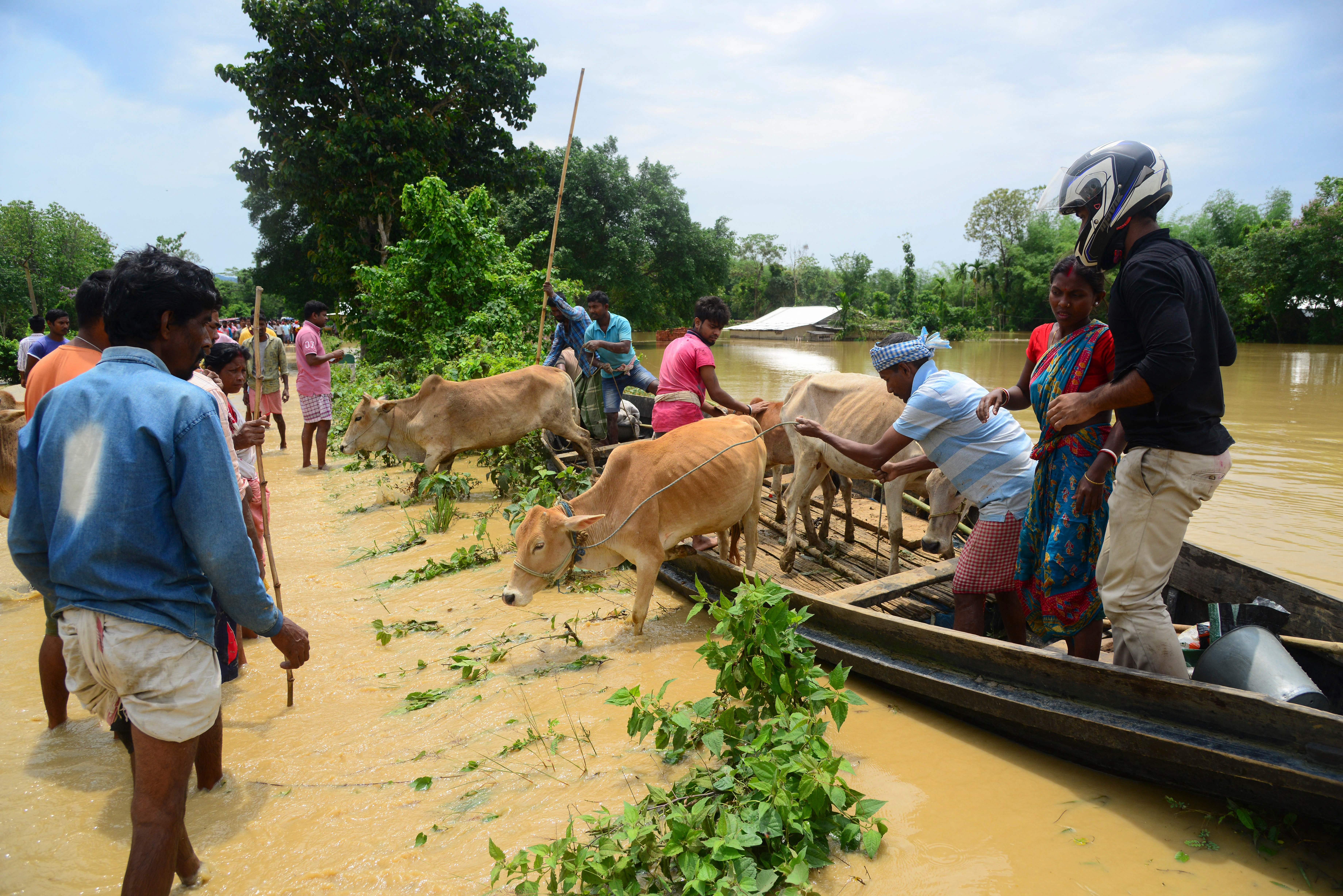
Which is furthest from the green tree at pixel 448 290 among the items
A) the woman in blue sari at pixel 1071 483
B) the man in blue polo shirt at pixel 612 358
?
the woman in blue sari at pixel 1071 483

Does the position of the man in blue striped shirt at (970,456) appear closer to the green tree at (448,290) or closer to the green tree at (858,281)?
the green tree at (448,290)

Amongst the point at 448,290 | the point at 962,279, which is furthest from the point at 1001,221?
the point at 448,290

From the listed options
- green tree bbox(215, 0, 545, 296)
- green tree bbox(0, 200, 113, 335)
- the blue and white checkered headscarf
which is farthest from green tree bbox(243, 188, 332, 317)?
the blue and white checkered headscarf

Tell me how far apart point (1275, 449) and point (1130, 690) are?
13209 mm

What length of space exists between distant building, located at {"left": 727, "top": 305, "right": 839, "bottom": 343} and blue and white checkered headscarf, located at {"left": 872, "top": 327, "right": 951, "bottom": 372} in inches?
2129

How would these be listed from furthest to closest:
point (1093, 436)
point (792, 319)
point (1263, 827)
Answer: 1. point (792, 319)
2. point (1093, 436)
3. point (1263, 827)

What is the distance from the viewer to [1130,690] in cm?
306

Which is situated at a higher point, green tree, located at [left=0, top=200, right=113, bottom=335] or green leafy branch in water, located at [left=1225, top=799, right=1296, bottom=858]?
green tree, located at [left=0, top=200, right=113, bottom=335]

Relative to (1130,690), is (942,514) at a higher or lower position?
higher

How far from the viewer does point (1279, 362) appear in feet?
91.8

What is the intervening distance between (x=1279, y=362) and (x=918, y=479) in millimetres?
30714

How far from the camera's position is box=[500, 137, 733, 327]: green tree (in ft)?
128

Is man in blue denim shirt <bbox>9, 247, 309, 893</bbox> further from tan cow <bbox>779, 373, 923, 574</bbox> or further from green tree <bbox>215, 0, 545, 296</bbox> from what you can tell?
green tree <bbox>215, 0, 545, 296</bbox>

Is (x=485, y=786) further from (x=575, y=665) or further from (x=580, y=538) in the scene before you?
(x=580, y=538)
